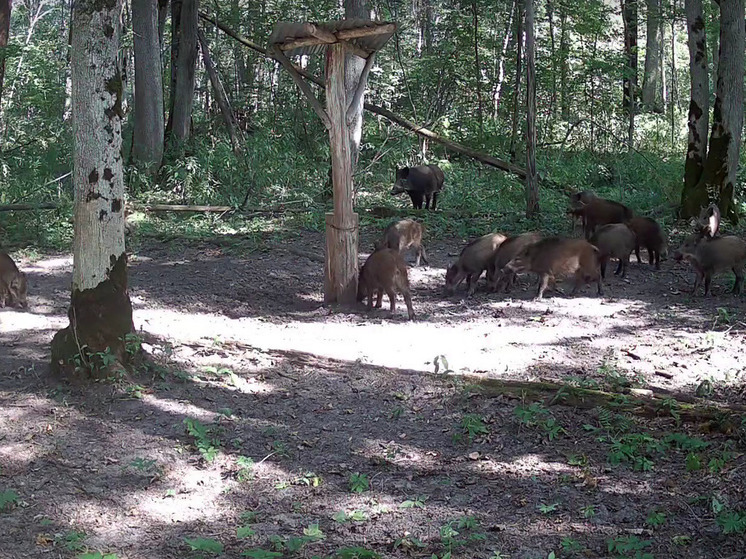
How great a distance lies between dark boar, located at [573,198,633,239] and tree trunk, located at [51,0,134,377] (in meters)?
7.90

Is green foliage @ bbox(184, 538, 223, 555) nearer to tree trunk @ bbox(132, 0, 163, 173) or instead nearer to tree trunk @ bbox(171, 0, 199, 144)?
tree trunk @ bbox(132, 0, 163, 173)

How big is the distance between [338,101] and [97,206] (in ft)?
13.1

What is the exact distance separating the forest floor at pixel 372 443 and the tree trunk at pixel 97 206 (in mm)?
288

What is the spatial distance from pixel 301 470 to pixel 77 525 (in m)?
1.45

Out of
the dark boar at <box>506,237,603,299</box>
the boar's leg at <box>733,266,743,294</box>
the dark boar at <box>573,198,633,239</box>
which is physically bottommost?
the boar's leg at <box>733,266,743,294</box>

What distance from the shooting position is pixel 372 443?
611cm

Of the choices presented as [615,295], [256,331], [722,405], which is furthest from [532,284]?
[722,405]

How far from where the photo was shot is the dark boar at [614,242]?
437 inches

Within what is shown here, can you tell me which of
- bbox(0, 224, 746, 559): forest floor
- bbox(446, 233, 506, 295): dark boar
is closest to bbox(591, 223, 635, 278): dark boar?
bbox(446, 233, 506, 295): dark boar

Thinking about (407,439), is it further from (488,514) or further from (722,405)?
(722,405)

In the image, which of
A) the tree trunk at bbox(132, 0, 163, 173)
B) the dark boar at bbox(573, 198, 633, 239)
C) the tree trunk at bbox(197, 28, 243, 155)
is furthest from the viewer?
the tree trunk at bbox(197, 28, 243, 155)

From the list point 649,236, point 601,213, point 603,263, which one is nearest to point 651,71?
point 601,213

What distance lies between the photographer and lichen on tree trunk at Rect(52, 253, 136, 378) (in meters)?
6.54

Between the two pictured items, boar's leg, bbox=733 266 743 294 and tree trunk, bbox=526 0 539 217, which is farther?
tree trunk, bbox=526 0 539 217
